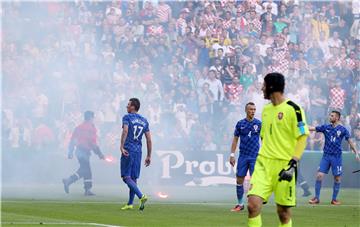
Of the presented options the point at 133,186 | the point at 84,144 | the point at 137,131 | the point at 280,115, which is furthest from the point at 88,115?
the point at 280,115

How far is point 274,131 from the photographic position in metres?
12.2

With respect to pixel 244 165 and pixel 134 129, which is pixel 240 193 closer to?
pixel 244 165

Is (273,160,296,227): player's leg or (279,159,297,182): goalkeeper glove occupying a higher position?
(279,159,297,182): goalkeeper glove

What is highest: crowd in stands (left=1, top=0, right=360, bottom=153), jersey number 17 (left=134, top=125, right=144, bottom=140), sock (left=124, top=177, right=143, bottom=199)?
crowd in stands (left=1, top=0, right=360, bottom=153)

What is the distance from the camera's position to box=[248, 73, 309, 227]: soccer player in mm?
11961

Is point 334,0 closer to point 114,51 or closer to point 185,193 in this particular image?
point 114,51

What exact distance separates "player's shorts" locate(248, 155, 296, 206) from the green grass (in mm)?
4481

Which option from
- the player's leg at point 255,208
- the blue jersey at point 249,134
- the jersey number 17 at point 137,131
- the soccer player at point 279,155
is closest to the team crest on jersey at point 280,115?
the soccer player at point 279,155

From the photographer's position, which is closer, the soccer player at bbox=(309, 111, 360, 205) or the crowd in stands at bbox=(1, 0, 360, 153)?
the soccer player at bbox=(309, 111, 360, 205)

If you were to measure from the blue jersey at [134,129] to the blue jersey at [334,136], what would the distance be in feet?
14.2

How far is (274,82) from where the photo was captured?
12.1 meters

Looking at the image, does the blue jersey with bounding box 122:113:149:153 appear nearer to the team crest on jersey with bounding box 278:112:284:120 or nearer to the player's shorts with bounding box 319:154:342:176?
the player's shorts with bounding box 319:154:342:176

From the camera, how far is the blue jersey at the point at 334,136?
75.0 feet

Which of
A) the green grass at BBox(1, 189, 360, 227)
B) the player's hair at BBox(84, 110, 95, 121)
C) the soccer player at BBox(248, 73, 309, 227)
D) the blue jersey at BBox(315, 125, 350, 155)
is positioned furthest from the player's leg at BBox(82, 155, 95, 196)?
the soccer player at BBox(248, 73, 309, 227)
